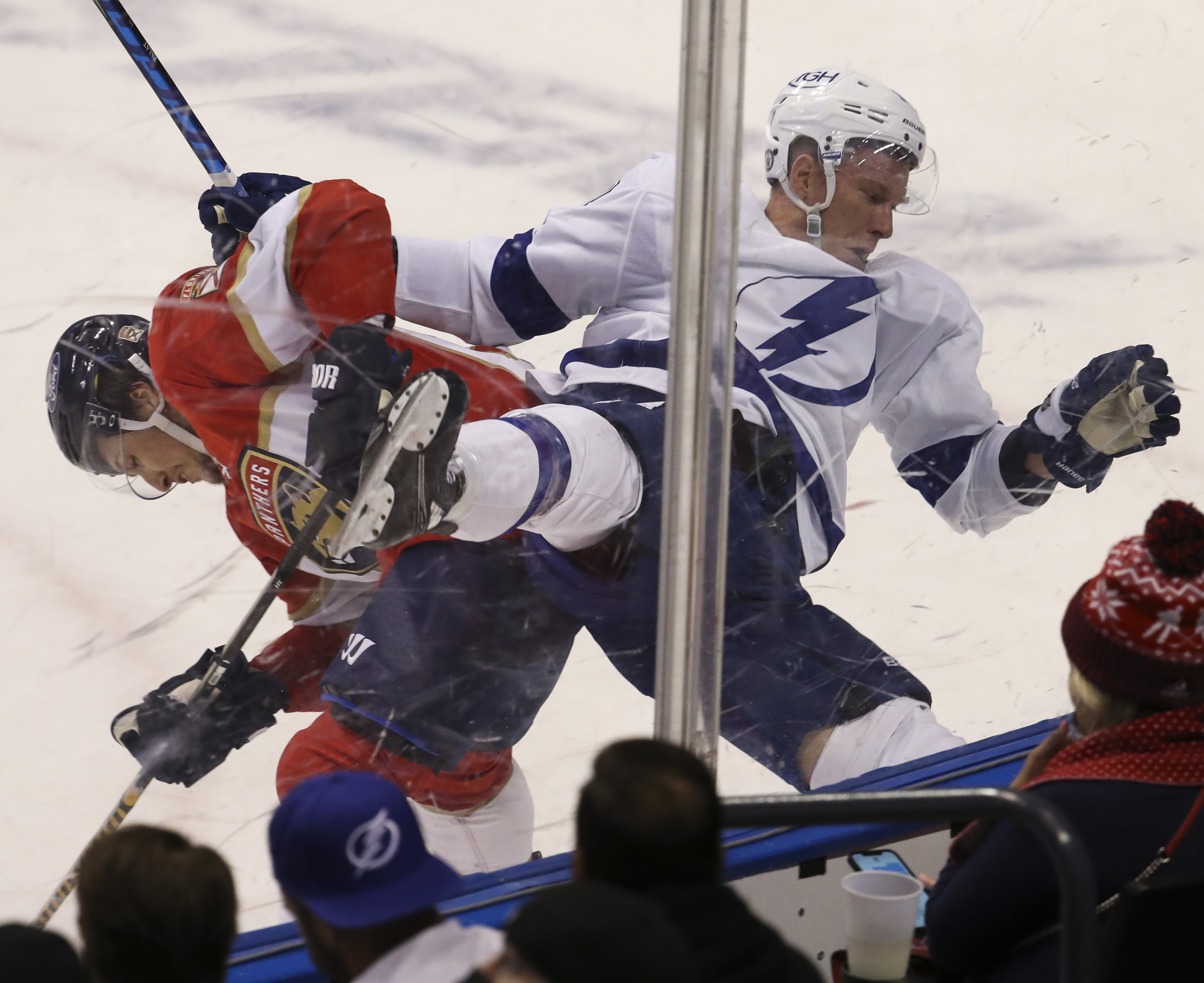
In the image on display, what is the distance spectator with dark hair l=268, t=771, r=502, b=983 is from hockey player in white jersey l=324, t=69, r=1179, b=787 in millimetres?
694

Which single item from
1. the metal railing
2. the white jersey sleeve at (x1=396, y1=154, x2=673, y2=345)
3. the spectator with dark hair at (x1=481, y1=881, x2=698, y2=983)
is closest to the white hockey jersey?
the white jersey sleeve at (x1=396, y1=154, x2=673, y2=345)

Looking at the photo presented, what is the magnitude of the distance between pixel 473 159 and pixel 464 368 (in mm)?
266

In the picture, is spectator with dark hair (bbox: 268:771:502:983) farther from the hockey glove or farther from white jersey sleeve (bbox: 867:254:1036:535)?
the hockey glove

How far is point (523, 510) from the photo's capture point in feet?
5.78

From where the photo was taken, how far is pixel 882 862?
5.42ft

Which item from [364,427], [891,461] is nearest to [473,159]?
[364,427]

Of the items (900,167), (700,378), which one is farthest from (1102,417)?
(700,378)

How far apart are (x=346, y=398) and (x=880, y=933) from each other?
88 cm

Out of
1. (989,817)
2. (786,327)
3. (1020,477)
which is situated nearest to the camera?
(989,817)

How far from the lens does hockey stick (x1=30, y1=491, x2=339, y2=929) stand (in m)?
1.55

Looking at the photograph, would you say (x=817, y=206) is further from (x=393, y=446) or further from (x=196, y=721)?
(x=196, y=721)

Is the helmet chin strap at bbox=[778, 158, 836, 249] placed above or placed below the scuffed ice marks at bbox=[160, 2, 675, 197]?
below

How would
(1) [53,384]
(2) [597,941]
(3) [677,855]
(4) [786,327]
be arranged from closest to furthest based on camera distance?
(2) [597,941] → (3) [677,855] → (1) [53,384] → (4) [786,327]

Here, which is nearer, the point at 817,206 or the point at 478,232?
the point at 478,232
